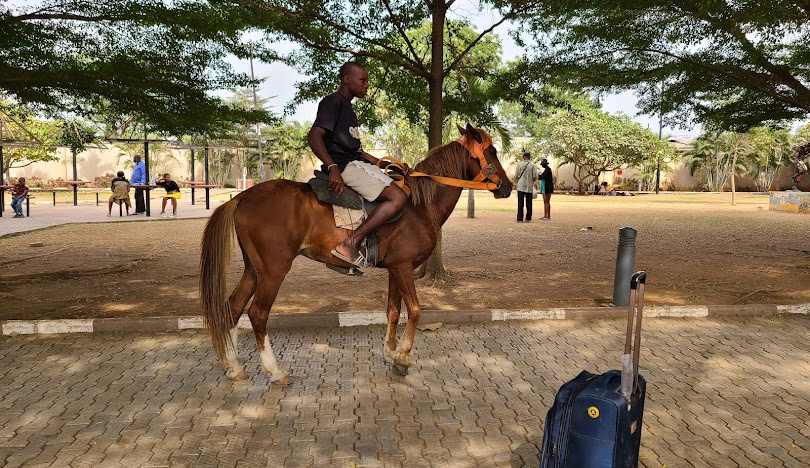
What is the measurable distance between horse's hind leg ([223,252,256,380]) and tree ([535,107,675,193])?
117 ft

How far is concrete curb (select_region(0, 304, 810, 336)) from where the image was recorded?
6.45 m

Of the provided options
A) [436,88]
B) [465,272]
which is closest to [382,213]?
[436,88]

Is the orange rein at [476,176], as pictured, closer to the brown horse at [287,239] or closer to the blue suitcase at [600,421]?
the brown horse at [287,239]

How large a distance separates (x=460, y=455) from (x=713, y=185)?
5172 cm

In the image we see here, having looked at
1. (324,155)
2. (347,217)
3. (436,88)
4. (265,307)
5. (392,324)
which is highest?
(436,88)

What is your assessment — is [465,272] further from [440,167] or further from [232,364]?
[232,364]

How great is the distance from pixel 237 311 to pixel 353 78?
7.50 ft

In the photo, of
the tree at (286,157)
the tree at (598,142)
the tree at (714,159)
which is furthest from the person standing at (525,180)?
the tree at (714,159)

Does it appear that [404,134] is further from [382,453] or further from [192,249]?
[382,453]

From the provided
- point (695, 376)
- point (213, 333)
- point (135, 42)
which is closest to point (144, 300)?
point (213, 333)

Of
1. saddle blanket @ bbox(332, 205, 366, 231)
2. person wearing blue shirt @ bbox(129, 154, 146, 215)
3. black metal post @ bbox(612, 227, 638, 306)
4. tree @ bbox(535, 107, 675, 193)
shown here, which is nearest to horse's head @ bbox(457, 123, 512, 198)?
saddle blanket @ bbox(332, 205, 366, 231)

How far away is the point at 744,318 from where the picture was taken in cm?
734

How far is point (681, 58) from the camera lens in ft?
36.2

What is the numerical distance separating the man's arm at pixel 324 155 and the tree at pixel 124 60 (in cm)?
521
